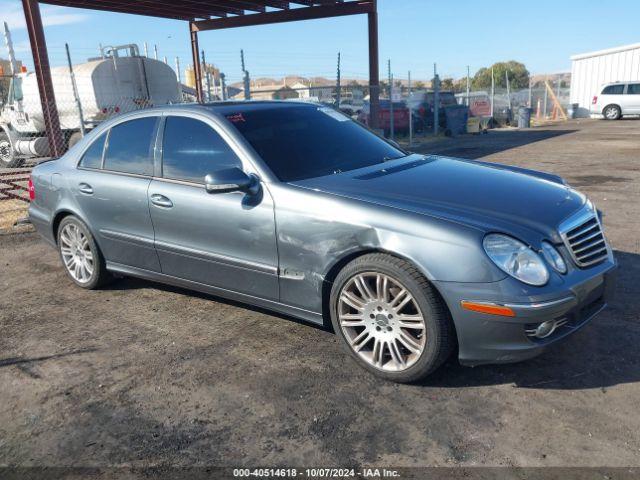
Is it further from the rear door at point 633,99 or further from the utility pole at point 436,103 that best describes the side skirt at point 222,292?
the rear door at point 633,99

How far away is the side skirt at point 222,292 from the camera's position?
3.56m

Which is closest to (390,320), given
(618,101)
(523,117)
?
(523,117)

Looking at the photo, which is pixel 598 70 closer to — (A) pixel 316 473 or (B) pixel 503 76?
(A) pixel 316 473

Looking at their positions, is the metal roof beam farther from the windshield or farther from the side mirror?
the side mirror

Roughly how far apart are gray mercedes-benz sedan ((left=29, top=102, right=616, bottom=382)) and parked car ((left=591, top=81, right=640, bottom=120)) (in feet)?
88.8

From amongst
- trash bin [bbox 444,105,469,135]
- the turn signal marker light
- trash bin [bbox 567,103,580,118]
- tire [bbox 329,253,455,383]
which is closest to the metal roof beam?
trash bin [bbox 444,105,469,135]

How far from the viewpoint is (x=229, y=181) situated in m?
3.44

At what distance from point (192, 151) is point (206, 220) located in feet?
1.88

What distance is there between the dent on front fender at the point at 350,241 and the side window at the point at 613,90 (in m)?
28.9

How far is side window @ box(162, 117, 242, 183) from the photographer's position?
3848 mm

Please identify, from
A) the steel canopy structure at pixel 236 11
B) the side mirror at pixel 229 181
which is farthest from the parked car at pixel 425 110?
the side mirror at pixel 229 181

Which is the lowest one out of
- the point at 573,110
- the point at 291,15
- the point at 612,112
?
the point at 573,110

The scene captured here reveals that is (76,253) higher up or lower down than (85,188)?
lower down

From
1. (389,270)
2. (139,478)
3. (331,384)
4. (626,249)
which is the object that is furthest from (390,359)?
(626,249)
